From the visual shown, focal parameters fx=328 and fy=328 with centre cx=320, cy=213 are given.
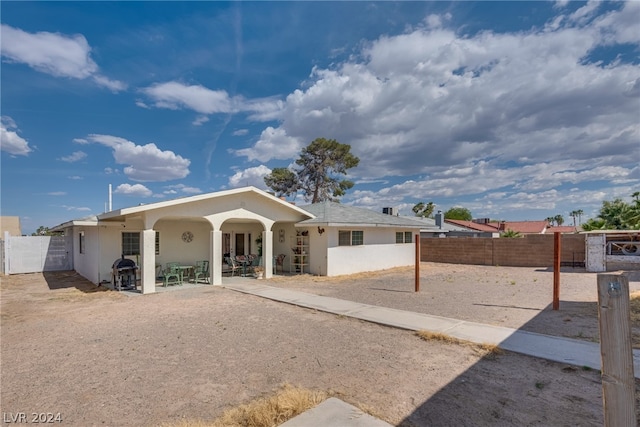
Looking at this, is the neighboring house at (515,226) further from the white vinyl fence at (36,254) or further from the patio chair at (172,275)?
the white vinyl fence at (36,254)

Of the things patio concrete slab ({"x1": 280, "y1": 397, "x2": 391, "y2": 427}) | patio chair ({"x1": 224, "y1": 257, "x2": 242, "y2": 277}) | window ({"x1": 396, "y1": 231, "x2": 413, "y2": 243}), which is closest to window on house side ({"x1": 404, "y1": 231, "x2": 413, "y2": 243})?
window ({"x1": 396, "y1": 231, "x2": 413, "y2": 243})

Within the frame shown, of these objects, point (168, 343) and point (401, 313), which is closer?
point (168, 343)

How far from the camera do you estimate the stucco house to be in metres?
12.6

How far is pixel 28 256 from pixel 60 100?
9492mm

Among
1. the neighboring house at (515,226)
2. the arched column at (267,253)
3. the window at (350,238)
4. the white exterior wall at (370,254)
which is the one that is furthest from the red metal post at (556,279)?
the neighboring house at (515,226)

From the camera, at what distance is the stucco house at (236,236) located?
12.6 metres

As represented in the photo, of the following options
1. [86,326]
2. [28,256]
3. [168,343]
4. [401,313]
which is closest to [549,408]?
[401,313]

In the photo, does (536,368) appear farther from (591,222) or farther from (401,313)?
(591,222)

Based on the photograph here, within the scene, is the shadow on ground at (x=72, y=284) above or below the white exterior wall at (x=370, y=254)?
below

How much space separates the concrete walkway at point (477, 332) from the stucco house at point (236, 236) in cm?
472

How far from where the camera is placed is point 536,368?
5.04 metres

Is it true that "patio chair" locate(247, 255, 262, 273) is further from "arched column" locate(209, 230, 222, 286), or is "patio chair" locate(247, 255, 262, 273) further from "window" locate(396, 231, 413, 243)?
"window" locate(396, 231, 413, 243)

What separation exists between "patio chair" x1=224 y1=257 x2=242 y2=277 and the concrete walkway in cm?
597

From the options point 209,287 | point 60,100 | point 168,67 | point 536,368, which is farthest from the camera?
point 60,100
